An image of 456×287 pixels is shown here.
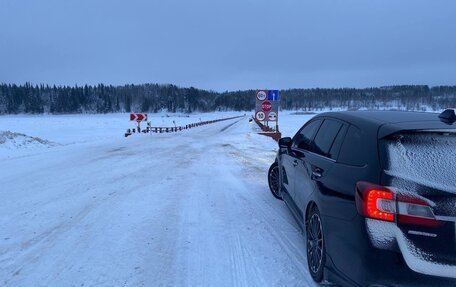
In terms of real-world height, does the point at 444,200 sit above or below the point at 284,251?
above

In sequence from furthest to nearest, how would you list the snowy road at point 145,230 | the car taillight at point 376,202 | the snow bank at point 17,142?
the snow bank at point 17,142 < the snowy road at point 145,230 < the car taillight at point 376,202

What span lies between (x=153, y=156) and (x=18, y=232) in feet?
26.7

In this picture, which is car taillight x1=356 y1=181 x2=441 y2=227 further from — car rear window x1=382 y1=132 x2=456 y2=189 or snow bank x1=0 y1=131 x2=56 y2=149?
snow bank x1=0 y1=131 x2=56 y2=149

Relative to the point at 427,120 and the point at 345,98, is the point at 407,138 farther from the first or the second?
the point at 345,98

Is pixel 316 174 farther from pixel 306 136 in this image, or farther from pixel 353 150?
pixel 306 136

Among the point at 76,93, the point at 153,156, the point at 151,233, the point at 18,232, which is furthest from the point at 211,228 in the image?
the point at 76,93

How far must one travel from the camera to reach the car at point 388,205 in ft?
9.16

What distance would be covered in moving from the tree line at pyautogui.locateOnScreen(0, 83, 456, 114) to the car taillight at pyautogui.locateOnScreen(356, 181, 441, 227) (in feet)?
496

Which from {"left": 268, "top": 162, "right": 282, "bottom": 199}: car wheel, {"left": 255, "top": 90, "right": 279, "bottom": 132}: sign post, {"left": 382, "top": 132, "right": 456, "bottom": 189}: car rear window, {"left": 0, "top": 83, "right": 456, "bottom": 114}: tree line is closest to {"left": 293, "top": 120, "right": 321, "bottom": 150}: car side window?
{"left": 268, "top": 162, "right": 282, "bottom": 199}: car wheel

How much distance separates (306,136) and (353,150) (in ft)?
6.53

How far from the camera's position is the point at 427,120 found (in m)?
3.68

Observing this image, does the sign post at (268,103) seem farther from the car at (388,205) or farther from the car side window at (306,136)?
the car at (388,205)

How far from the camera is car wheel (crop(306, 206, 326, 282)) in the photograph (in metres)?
3.79

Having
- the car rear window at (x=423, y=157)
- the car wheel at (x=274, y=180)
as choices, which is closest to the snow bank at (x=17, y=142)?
the car wheel at (x=274, y=180)
